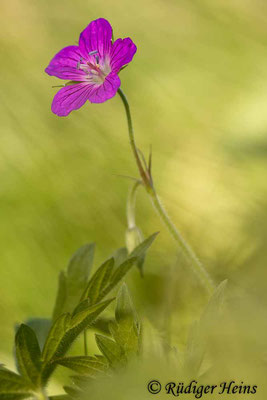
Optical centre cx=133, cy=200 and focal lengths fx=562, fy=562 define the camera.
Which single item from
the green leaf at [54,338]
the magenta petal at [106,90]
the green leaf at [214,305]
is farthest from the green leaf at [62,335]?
the magenta petal at [106,90]

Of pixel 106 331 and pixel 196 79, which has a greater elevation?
pixel 196 79

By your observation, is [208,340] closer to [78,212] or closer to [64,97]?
[64,97]

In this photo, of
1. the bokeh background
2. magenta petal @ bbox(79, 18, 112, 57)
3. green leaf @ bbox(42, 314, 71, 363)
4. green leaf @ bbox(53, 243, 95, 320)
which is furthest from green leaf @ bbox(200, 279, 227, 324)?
magenta petal @ bbox(79, 18, 112, 57)

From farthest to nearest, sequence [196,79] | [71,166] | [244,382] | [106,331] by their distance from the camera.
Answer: [196,79]
[71,166]
[106,331]
[244,382]

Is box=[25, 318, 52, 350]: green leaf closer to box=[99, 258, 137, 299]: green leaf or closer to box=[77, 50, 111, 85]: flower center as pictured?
box=[99, 258, 137, 299]: green leaf

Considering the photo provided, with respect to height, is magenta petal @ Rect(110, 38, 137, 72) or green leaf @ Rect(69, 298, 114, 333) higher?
magenta petal @ Rect(110, 38, 137, 72)

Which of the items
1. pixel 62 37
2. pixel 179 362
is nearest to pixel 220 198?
pixel 179 362

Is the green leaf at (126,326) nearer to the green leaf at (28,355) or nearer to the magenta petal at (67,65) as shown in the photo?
the green leaf at (28,355)
